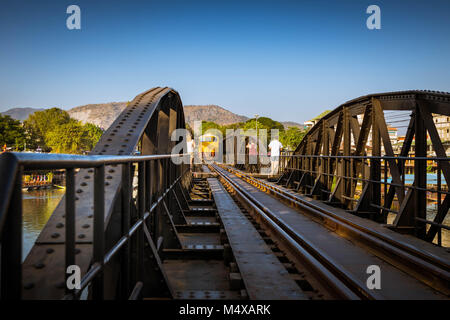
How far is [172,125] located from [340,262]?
16.7 ft

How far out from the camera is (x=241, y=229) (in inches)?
253

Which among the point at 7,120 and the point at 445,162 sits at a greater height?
the point at 7,120

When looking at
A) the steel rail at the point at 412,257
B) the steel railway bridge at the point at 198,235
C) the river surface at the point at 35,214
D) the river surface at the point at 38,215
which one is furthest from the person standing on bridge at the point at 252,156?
the steel rail at the point at 412,257

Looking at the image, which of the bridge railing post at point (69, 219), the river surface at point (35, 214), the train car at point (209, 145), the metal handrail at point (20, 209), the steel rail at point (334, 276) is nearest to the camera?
the metal handrail at point (20, 209)

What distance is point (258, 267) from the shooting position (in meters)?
4.18

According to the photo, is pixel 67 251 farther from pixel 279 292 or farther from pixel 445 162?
pixel 445 162

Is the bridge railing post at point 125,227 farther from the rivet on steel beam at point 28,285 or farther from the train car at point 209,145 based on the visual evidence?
the train car at point 209,145

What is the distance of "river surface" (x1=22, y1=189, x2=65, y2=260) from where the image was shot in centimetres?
2835

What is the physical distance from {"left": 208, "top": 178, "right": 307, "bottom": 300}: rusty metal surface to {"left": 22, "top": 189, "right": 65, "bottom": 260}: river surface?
61.7ft

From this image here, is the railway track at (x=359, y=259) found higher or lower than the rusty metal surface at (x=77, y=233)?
lower

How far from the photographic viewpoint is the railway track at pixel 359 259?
3.50 m

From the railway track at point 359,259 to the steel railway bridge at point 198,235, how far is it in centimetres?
2

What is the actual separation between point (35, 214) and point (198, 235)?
42393mm
